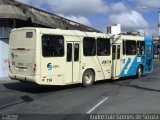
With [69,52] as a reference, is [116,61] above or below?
below

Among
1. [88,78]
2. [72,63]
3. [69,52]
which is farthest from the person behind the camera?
[88,78]

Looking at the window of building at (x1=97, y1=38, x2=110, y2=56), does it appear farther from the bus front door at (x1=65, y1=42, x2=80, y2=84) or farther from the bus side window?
the bus side window

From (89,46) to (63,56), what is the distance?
2.27m

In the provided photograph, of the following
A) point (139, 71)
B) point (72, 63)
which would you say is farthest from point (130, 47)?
point (72, 63)

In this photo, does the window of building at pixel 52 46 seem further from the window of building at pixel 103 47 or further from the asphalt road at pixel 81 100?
the window of building at pixel 103 47

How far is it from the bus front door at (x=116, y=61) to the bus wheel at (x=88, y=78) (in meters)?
2.17

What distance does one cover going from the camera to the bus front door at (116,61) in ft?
65.0

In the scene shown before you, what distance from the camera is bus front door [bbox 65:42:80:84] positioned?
1623 centimetres

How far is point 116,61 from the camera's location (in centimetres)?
2002

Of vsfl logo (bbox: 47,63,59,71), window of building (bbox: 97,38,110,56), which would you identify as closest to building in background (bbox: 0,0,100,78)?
window of building (bbox: 97,38,110,56)

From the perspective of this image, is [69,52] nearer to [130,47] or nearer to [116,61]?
[116,61]

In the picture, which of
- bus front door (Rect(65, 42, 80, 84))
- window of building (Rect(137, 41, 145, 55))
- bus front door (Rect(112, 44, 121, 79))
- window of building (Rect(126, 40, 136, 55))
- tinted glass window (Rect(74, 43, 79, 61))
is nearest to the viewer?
bus front door (Rect(65, 42, 80, 84))

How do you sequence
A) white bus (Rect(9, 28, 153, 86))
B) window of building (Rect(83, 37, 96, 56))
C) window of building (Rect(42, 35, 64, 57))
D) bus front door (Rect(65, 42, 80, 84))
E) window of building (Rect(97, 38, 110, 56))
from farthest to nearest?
1. window of building (Rect(97, 38, 110, 56))
2. window of building (Rect(83, 37, 96, 56))
3. bus front door (Rect(65, 42, 80, 84))
4. window of building (Rect(42, 35, 64, 57))
5. white bus (Rect(9, 28, 153, 86))

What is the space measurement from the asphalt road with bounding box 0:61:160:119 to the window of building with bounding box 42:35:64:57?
1.77m
